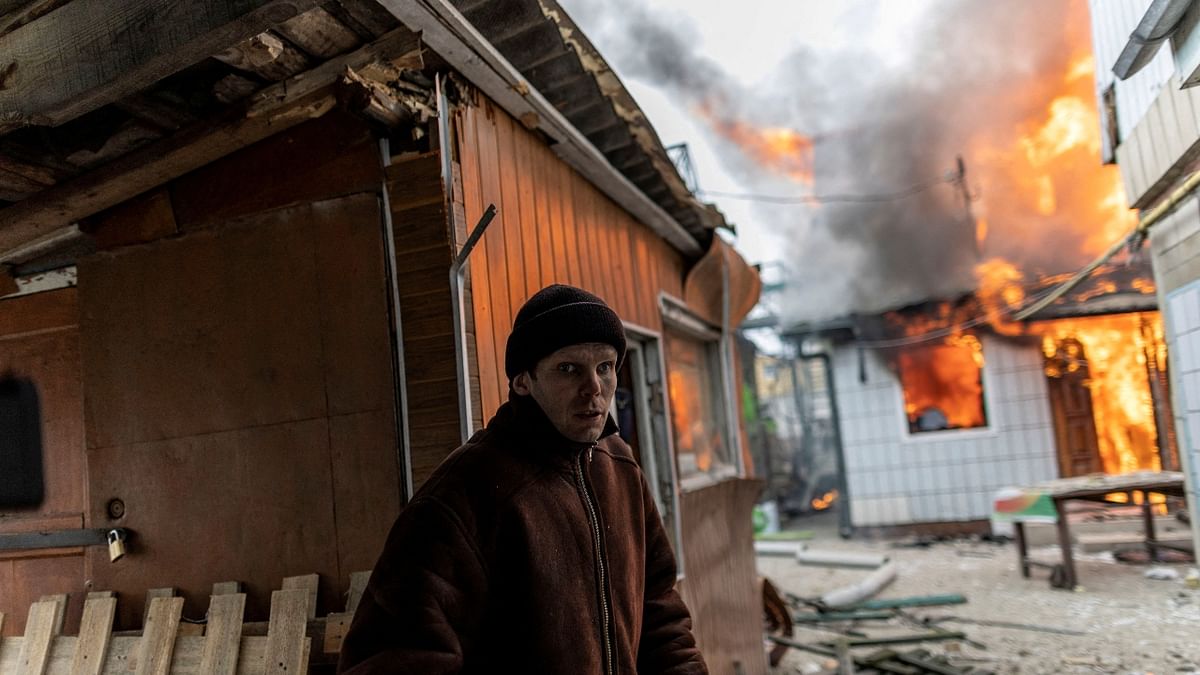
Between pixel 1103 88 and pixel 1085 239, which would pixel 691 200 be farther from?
pixel 1085 239

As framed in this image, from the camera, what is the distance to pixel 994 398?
14.0m

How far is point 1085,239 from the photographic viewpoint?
13969 millimetres

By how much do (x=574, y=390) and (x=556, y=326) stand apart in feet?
0.62

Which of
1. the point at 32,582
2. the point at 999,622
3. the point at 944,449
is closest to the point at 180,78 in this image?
the point at 32,582

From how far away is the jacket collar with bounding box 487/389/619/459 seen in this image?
217cm

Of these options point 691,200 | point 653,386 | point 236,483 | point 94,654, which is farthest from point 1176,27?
point 94,654

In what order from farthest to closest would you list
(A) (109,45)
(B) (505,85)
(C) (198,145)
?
(B) (505,85) → (C) (198,145) → (A) (109,45)

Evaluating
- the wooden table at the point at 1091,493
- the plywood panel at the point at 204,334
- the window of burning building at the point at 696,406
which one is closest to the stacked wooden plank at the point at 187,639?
the plywood panel at the point at 204,334

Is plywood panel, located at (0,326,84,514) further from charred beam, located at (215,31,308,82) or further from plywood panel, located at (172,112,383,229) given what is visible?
charred beam, located at (215,31,308,82)

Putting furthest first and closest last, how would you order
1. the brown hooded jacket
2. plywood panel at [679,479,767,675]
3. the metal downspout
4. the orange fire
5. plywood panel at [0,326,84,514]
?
the orange fire, the metal downspout, plywood panel at [679,479,767,675], plywood panel at [0,326,84,514], the brown hooded jacket

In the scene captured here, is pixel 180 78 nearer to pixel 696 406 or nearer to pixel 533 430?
pixel 533 430

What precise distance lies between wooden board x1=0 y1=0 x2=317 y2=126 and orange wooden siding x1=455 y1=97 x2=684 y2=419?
46.8 inches

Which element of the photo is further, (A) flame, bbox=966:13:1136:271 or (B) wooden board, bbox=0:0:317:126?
(A) flame, bbox=966:13:1136:271

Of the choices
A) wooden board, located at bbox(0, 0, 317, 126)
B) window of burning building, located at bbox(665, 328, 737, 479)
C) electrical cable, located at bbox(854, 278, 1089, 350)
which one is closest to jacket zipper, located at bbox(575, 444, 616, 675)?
wooden board, located at bbox(0, 0, 317, 126)
